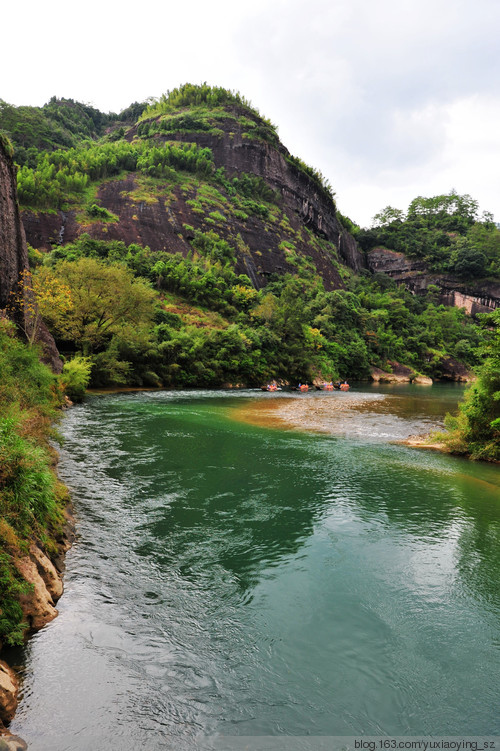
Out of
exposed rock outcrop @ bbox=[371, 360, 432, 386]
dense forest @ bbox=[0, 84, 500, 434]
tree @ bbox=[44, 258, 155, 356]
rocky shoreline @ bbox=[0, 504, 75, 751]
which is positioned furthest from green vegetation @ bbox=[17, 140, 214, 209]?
rocky shoreline @ bbox=[0, 504, 75, 751]

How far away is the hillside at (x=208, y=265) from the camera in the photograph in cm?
3331

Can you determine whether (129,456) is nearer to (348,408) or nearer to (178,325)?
(348,408)

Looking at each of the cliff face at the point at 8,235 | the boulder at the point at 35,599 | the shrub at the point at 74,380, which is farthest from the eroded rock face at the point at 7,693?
the shrub at the point at 74,380

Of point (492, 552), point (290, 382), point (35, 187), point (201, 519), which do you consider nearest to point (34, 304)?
point (201, 519)

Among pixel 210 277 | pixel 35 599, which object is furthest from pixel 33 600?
pixel 210 277

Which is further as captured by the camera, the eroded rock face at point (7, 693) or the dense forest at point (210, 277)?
the dense forest at point (210, 277)

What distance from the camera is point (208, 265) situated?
209 ft

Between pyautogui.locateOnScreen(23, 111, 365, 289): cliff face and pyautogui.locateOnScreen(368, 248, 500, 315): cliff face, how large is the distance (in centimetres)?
733

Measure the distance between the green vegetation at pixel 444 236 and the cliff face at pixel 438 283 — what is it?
203 centimetres

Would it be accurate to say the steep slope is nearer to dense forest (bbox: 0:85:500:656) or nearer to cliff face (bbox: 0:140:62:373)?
dense forest (bbox: 0:85:500:656)

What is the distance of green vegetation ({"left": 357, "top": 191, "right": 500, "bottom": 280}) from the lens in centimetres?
9875

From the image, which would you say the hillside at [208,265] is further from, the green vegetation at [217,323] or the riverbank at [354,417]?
the riverbank at [354,417]

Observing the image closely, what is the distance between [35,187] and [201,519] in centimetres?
6531

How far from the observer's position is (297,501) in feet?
34.4
